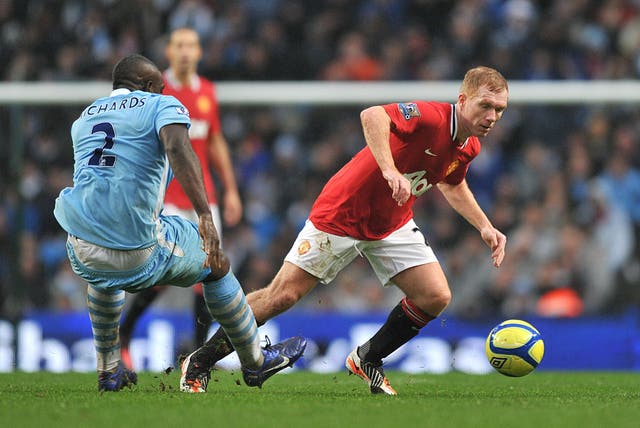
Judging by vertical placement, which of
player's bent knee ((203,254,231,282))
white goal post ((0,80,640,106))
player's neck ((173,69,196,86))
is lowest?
player's bent knee ((203,254,231,282))

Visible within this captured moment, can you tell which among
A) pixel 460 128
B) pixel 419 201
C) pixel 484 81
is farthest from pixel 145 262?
pixel 419 201

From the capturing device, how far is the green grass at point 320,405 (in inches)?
211

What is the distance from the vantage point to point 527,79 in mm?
14164

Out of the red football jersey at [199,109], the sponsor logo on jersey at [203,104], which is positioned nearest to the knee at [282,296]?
the red football jersey at [199,109]

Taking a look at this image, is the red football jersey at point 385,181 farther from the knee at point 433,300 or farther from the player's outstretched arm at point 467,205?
the knee at point 433,300

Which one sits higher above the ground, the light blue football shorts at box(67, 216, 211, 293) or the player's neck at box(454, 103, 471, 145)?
the player's neck at box(454, 103, 471, 145)

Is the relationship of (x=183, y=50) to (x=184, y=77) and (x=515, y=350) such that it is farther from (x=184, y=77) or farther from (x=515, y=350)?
(x=515, y=350)

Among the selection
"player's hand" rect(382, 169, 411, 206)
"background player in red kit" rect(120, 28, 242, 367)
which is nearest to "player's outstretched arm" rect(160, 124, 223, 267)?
"player's hand" rect(382, 169, 411, 206)

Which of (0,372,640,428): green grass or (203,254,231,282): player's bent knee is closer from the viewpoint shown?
(0,372,640,428): green grass

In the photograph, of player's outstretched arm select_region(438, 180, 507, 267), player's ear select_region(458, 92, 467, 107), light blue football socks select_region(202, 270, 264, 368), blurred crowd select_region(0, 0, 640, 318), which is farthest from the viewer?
blurred crowd select_region(0, 0, 640, 318)

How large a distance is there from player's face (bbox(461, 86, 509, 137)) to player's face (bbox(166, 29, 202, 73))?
339 cm

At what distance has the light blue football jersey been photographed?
20.3 ft

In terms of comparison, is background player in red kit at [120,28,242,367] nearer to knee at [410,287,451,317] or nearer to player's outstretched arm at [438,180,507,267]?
player's outstretched arm at [438,180,507,267]

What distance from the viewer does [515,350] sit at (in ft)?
23.4
